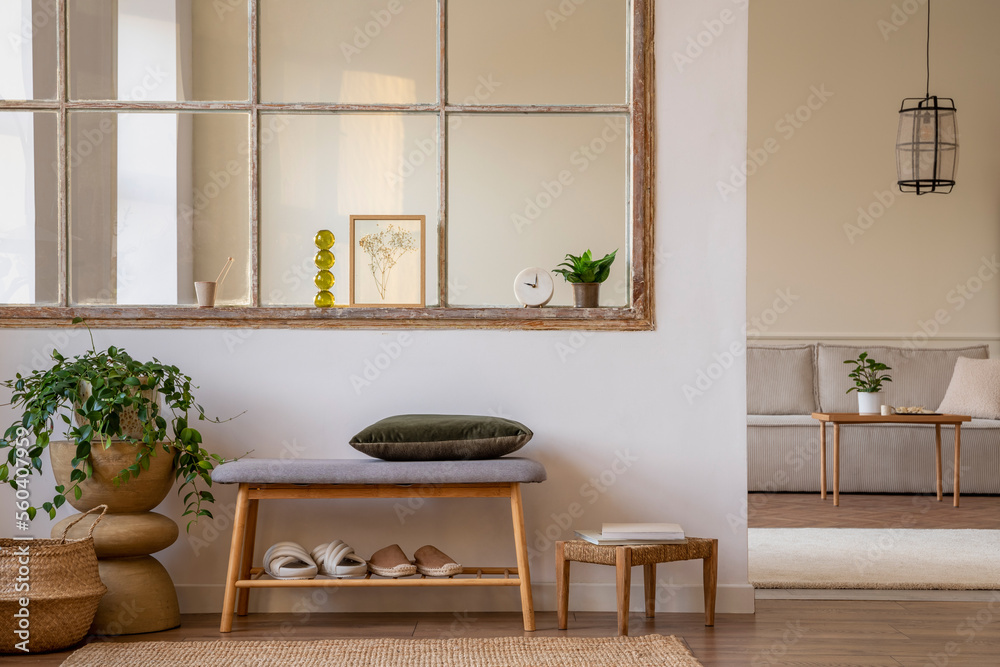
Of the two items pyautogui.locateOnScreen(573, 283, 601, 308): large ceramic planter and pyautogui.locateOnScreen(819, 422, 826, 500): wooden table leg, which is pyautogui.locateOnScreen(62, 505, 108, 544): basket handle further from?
pyautogui.locateOnScreen(819, 422, 826, 500): wooden table leg

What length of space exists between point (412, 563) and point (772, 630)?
1.18 meters

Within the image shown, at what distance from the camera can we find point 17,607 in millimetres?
2674

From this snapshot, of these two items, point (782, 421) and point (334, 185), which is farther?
point (782, 421)

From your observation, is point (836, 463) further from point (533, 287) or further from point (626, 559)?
point (626, 559)

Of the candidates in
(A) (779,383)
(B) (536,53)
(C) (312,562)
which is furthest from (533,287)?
(A) (779,383)

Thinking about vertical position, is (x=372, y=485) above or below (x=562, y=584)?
above

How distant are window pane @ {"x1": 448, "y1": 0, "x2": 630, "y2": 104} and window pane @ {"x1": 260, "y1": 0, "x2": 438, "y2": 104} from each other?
111mm

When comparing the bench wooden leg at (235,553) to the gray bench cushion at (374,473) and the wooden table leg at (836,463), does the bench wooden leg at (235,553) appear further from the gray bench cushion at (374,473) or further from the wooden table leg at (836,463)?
the wooden table leg at (836,463)

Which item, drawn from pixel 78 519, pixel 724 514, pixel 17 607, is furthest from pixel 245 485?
pixel 724 514

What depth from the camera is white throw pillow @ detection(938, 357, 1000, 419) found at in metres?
6.27

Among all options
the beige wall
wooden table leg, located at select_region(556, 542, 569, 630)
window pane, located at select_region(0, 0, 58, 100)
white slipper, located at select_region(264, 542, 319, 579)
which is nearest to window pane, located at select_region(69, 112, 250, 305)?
window pane, located at select_region(0, 0, 58, 100)

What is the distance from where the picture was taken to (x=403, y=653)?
2684 mm

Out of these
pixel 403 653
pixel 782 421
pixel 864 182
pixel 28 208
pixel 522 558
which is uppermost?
pixel 864 182

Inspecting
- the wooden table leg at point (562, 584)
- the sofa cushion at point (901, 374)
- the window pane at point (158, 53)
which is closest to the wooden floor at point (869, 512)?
the sofa cushion at point (901, 374)
